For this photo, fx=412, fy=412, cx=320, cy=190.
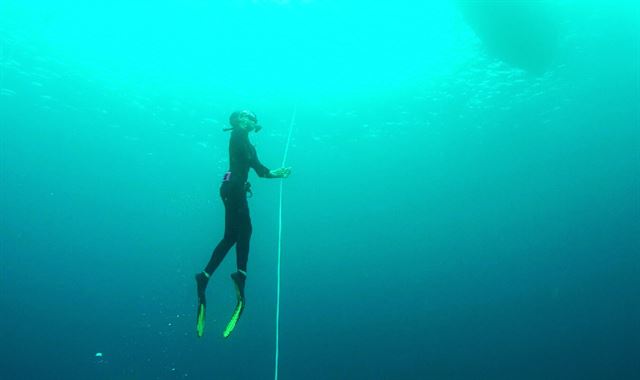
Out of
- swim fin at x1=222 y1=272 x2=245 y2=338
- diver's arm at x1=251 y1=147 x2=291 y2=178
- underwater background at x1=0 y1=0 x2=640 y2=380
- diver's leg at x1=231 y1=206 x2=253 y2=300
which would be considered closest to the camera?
swim fin at x1=222 y1=272 x2=245 y2=338

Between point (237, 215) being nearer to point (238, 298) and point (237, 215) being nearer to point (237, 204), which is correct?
point (237, 204)

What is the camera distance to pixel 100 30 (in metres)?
14.4

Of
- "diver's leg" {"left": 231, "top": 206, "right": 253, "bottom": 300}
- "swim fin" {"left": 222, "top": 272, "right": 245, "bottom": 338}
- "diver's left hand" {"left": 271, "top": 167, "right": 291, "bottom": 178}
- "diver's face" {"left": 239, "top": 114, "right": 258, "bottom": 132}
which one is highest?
"diver's face" {"left": 239, "top": 114, "right": 258, "bottom": 132}

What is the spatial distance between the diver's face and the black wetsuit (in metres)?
0.07

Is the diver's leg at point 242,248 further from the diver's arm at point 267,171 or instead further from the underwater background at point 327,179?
the underwater background at point 327,179

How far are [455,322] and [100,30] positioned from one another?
74.5 meters

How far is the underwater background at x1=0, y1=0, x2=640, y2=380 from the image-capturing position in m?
14.2

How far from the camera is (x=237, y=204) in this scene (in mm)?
4879

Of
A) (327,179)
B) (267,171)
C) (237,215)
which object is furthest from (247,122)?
(327,179)

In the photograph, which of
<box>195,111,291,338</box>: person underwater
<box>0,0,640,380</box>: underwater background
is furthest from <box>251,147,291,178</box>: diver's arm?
<box>0,0,640,380</box>: underwater background

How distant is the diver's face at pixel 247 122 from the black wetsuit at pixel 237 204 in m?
0.07

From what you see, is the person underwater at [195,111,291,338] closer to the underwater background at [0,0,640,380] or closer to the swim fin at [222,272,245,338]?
the swim fin at [222,272,245,338]

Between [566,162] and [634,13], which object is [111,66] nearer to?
[634,13]

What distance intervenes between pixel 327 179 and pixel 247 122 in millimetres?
23984
